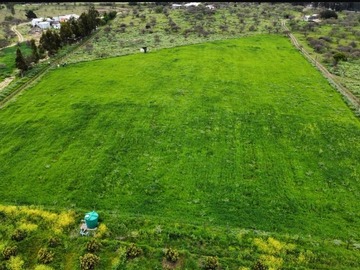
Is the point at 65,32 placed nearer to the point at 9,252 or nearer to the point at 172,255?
the point at 9,252

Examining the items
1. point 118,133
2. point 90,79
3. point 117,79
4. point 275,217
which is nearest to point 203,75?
point 117,79

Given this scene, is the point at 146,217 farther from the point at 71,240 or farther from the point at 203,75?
the point at 203,75

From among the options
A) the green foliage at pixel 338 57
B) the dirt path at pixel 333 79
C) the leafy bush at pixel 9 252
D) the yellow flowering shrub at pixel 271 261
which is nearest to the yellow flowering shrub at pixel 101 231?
the leafy bush at pixel 9 252

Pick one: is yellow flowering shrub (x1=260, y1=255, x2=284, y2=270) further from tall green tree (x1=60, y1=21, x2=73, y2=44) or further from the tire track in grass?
tall green tree (x1=60, y1=21, x2=73, y2=44)

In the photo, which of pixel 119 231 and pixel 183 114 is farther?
pixel 183 114

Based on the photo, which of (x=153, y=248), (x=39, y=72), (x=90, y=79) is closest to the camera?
(x=153, y=248)

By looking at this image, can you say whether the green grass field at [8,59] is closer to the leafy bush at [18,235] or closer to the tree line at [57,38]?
the tree line at [57,38]
